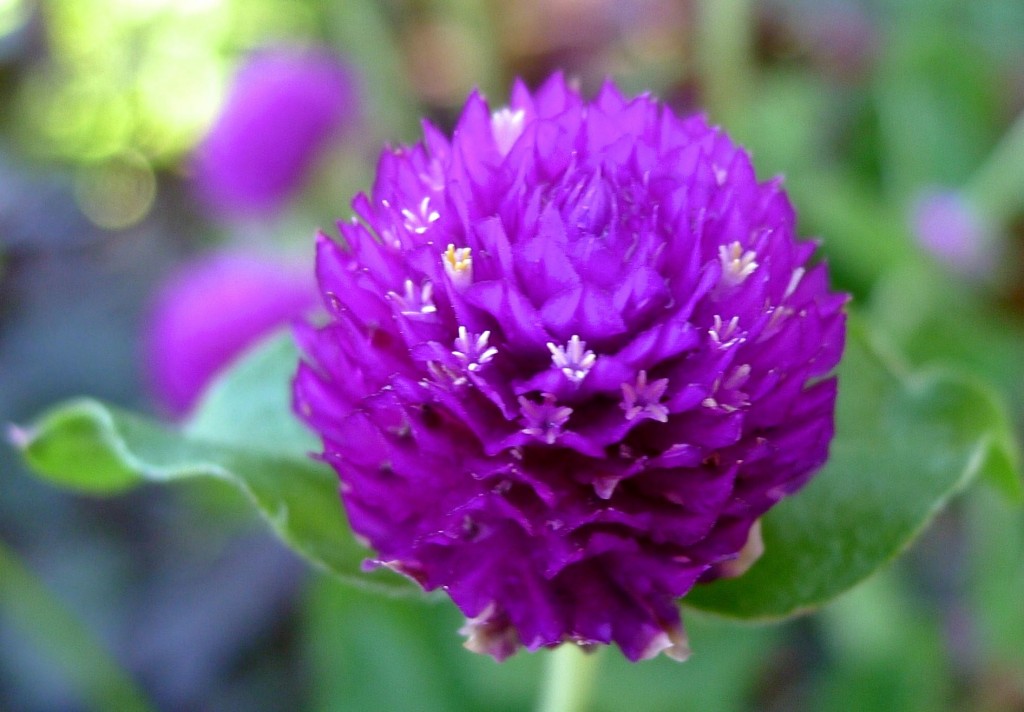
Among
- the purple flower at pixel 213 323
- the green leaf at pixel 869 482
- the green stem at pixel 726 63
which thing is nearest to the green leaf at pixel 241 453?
the green leaf at pixel 869 482

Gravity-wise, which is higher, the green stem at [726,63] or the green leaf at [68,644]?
the green stem at [726,63]

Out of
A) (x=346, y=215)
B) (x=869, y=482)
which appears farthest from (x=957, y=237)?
(x=346, y=215)

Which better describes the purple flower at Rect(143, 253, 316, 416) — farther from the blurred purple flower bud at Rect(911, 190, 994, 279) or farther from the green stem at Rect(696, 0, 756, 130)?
the blurred purple flower bud at Rect(911, 190, 994, 279)

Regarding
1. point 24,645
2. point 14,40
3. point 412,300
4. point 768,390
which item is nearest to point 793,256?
point 768,390

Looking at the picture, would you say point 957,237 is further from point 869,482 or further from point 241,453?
point 241,453

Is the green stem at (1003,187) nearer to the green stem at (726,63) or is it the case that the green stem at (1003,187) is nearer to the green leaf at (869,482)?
the green stem at (726,63)

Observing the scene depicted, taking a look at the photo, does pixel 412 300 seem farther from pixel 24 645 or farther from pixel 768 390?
pixel 24 645
